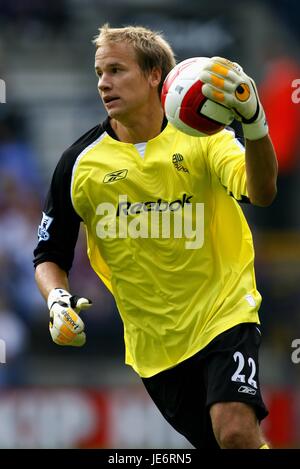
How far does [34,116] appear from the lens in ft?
48.5

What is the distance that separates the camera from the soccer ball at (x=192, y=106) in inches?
234

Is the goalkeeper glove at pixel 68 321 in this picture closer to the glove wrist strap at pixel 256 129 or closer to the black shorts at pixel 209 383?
the black shorts at pixel 209 383

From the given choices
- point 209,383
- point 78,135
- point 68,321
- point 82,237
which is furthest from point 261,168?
point 78,135

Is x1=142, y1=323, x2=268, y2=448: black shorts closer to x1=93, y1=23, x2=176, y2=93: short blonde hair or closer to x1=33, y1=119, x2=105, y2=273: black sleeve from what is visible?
x1=33, y1=119, x2=105, y2=273: black sleeve

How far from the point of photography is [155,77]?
275 inches

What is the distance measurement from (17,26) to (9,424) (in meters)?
6.21

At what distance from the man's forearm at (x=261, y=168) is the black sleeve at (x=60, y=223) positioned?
1353mm

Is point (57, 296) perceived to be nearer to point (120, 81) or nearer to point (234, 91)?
point (120, 81)

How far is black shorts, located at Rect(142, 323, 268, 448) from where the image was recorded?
20.8 feet

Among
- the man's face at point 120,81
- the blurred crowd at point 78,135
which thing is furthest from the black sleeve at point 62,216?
the blurred crowd at point 78,135

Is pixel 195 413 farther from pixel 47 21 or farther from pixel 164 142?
pixel 47 21

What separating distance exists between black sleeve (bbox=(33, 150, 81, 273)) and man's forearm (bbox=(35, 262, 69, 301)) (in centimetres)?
5

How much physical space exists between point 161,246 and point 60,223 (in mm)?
697
